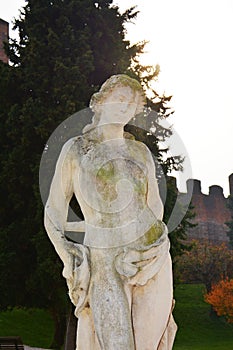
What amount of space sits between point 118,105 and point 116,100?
0.12 feet

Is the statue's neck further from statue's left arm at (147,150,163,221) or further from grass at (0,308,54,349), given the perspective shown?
grass at (0,308,54,349)

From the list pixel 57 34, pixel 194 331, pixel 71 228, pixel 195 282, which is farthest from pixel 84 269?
pixel 195 282

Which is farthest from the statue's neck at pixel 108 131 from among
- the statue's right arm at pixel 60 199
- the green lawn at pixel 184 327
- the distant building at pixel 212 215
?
the distant building at pixel 212 215

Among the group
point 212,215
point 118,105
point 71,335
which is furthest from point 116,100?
point 212,215

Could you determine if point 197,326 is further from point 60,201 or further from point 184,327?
point 60,201

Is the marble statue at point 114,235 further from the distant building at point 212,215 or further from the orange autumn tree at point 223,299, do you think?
the distant building at point 212,215

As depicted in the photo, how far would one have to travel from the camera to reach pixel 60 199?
399 cm

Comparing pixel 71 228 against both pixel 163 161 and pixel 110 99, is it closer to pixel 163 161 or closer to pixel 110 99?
pixel 110 99

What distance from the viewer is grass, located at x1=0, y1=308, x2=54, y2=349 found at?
64.6 feet

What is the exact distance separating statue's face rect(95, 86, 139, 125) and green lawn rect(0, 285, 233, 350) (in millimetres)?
14904

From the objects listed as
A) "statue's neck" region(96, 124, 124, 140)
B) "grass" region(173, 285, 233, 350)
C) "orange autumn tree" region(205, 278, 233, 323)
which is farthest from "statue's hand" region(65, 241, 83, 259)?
"orange autumn tree" region(205, 278, 233, 323)

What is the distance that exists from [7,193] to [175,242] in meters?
4.84

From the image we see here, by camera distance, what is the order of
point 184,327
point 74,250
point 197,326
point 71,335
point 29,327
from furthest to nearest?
point 197,326 < point 184,327 < point 29,327 < point 71,335 < point 74,250

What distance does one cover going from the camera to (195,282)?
32.2 metres
